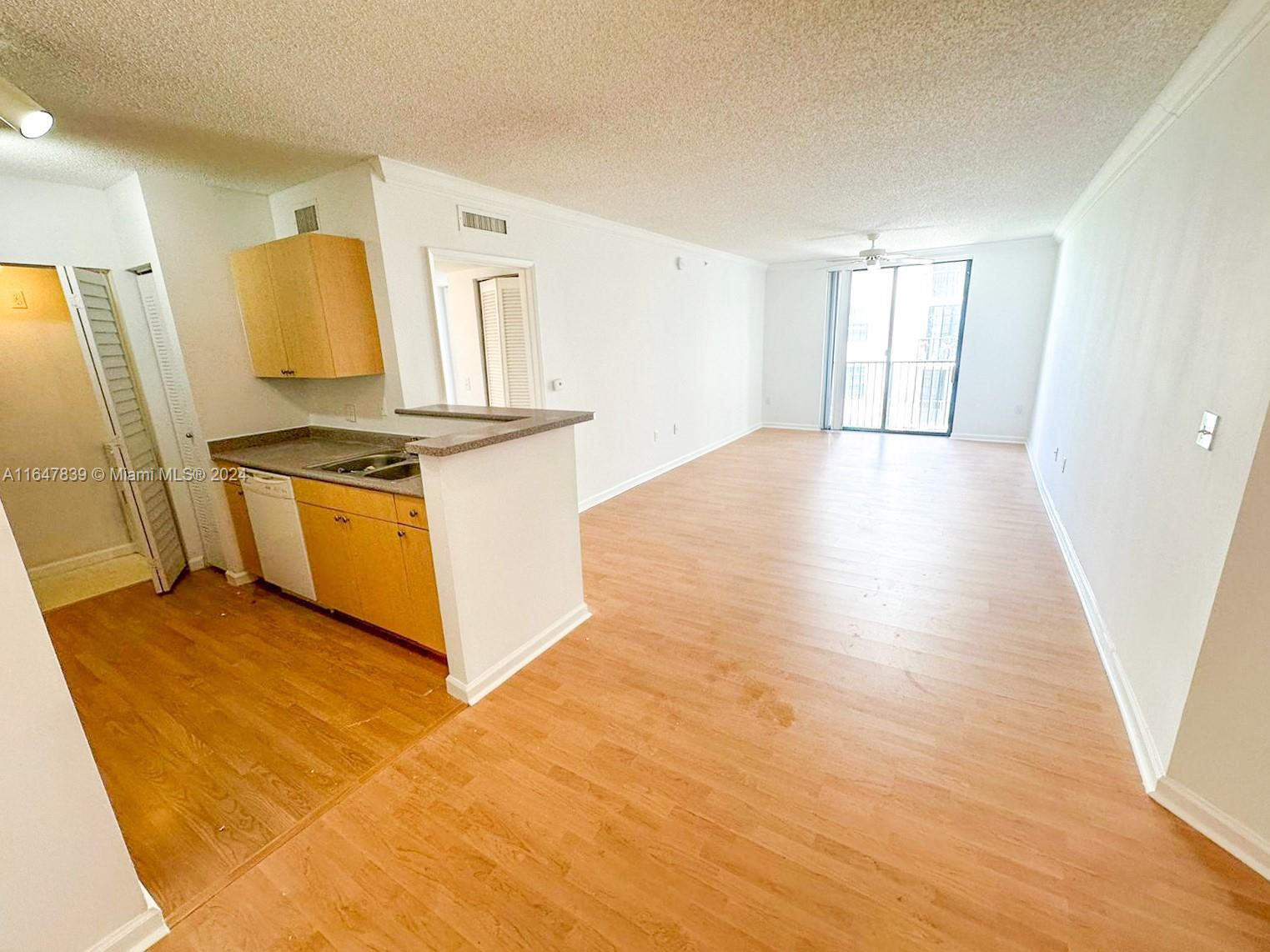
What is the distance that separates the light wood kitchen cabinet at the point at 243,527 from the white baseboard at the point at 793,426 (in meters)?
6.91

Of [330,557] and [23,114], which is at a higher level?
[23,114]

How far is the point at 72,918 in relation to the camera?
1205 mm

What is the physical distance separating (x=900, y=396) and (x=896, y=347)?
74cm

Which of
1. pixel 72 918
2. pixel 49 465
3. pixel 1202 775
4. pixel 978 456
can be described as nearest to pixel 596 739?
pixel 72 918

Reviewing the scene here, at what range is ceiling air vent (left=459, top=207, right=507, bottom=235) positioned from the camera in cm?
333

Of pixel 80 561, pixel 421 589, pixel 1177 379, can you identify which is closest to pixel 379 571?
pixel 421 589

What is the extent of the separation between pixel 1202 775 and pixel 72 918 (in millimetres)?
3105

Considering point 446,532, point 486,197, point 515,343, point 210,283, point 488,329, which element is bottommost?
point 446,532

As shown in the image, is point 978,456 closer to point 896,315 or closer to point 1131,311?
point 896,315

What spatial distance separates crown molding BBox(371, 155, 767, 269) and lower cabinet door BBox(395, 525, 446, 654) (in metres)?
2.11

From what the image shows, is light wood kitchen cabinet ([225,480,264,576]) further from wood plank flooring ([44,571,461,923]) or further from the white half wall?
the white half wall

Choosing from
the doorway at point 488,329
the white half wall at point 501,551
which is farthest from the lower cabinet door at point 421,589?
the doorway at point 488,329

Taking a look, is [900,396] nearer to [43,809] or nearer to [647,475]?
[647,475]

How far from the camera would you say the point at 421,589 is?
2359mm
